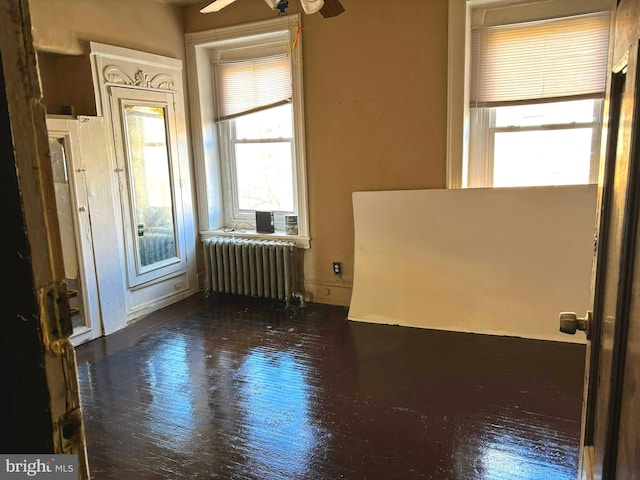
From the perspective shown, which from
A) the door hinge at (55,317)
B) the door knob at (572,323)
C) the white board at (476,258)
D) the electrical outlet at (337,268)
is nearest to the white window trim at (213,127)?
the electrical outlet at (337,268)

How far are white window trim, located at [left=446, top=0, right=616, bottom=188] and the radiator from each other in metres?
1.69

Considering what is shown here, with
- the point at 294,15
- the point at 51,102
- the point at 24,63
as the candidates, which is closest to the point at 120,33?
the point at 51,102

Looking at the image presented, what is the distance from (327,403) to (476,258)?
5.86 feet

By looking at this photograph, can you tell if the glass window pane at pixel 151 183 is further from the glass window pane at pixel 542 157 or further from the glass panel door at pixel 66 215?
the glass window pane at pixel 542 157

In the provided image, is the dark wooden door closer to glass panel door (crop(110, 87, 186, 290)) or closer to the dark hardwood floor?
the dark hardwood floor

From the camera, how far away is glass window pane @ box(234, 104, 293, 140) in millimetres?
4672

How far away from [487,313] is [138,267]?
3129mm

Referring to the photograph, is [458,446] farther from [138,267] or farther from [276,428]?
[138,267]

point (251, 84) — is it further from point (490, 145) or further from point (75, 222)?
point (490, 145)

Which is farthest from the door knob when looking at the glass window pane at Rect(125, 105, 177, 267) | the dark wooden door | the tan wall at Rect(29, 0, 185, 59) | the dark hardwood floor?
A: the glass window pane at Rect(125, 105, 177, 267)

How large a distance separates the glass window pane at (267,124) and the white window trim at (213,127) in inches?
10.0

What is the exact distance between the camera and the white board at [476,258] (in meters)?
3.57

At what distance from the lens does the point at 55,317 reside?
26.2 inches

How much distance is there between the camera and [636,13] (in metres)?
0.79
